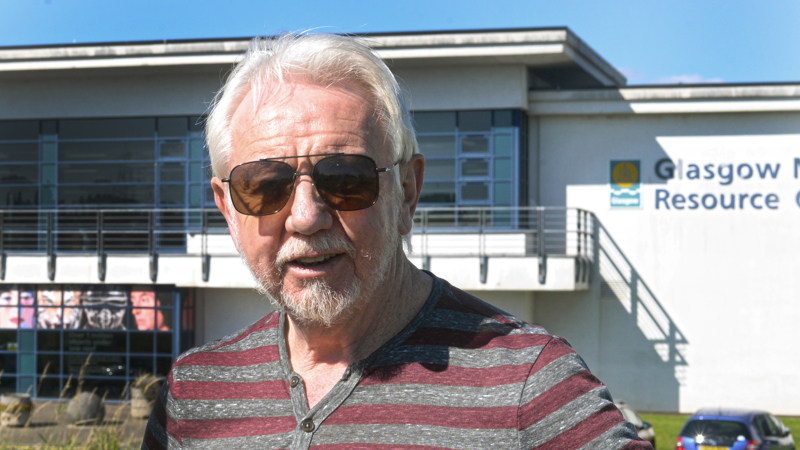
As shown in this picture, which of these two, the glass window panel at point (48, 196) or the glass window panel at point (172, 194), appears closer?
the glass window panel at point (172, 194)

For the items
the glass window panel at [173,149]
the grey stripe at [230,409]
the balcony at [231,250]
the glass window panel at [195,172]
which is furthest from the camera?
the glass window panel at [173,149]

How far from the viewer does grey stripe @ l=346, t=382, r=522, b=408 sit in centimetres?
179

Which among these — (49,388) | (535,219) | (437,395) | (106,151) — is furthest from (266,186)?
(49,388)

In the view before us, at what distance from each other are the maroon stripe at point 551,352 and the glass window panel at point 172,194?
1965 cm

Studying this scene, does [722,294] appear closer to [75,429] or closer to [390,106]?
[75,429]

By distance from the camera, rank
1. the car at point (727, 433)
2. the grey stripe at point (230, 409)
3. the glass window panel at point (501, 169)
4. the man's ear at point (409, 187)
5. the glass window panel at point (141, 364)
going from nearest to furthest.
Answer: the grey stripe at point (230, 409) < the man's ear at point (409, 187) < the car at point (727, 433) < the glass window panel at point (501, 169) < the glass window panel at point (141, 364)

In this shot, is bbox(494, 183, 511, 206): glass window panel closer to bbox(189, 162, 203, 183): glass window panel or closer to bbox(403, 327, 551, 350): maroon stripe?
bbox(189, 162, 203, 183): glass window panel

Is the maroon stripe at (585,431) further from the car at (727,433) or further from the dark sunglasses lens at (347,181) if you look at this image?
the car at (727,433)

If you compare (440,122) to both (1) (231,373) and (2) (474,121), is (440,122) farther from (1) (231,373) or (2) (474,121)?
(1) (231,373)

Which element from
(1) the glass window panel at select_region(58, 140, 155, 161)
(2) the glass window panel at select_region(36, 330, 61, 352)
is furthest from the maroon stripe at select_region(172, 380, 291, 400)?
(2) the glass window panel at select_region(36, 330, 61, 352)

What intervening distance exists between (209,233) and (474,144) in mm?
6544

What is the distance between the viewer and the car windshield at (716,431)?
1349cm

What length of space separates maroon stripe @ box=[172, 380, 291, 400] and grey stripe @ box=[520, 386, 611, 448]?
606 mm

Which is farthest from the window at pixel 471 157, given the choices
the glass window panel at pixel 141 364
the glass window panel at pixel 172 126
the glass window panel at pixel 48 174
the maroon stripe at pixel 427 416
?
A: the maroon stripe at pixel 427 416
